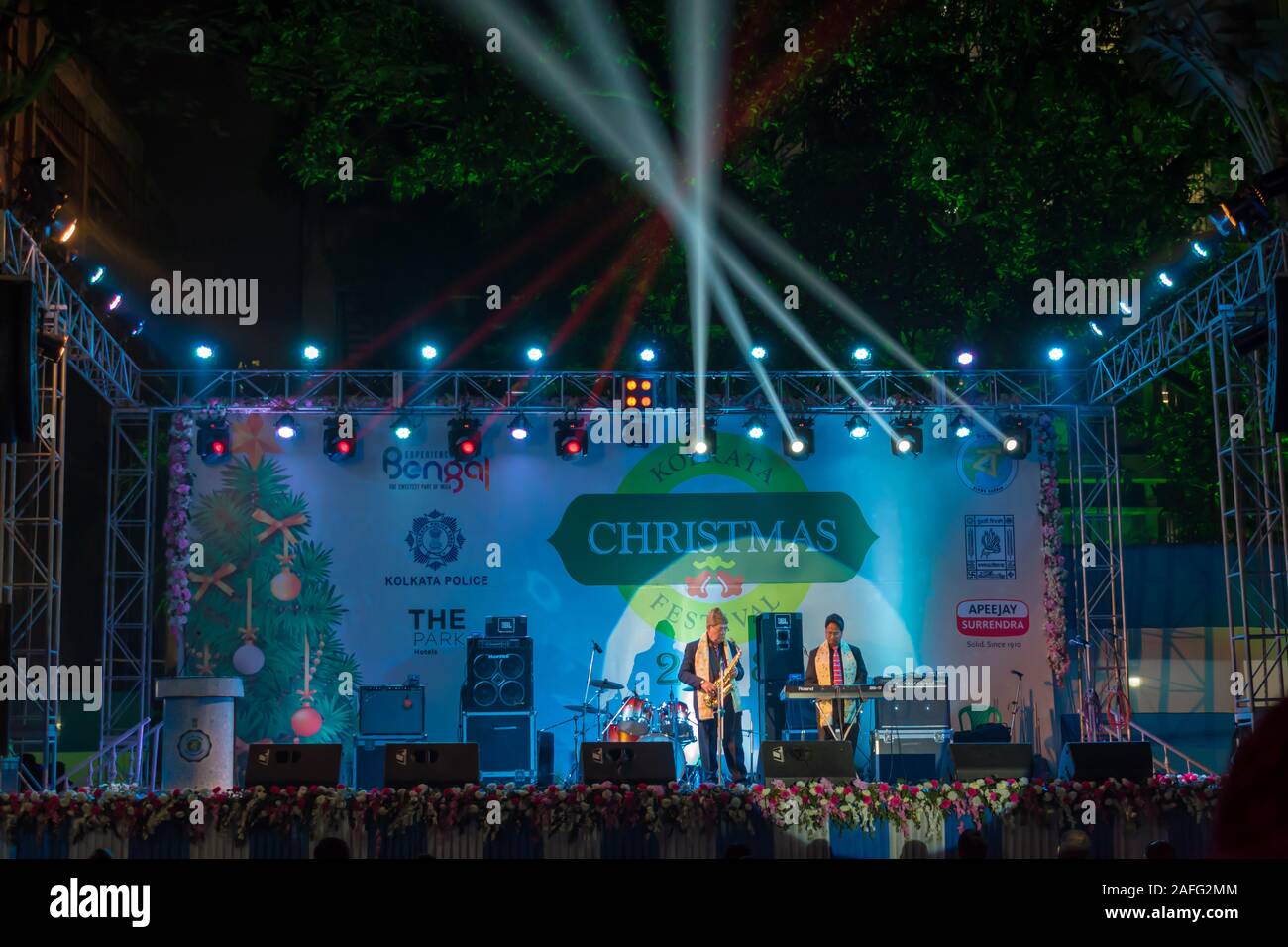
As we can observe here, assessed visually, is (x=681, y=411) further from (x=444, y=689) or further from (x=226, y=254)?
(x=226, y=254)

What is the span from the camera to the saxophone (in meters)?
14.0

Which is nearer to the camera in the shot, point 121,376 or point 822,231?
point 121,376

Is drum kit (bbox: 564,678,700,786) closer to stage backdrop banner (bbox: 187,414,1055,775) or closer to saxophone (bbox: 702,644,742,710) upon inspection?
stage backdrop banner (bbox: 187,414,1055,775)

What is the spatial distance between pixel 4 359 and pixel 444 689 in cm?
629

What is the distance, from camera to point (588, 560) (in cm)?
1515

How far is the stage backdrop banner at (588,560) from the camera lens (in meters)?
14.8

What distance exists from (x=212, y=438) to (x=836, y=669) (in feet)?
23.1

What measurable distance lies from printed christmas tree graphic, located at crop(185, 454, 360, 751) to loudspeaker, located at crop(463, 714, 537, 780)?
1.76 meters

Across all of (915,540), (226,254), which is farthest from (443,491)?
(226,254)

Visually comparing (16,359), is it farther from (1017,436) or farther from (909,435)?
(1017,436)

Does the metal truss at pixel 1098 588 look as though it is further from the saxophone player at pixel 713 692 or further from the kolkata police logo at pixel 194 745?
the kolkata police logo at pixel 194 745

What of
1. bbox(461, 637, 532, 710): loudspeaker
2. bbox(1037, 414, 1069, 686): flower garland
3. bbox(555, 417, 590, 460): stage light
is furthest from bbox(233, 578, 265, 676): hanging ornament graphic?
bbox(1037, 414, 1069, 686): flower garland

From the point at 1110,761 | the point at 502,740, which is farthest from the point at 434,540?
the point at 1110,761

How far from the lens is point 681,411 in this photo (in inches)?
583
